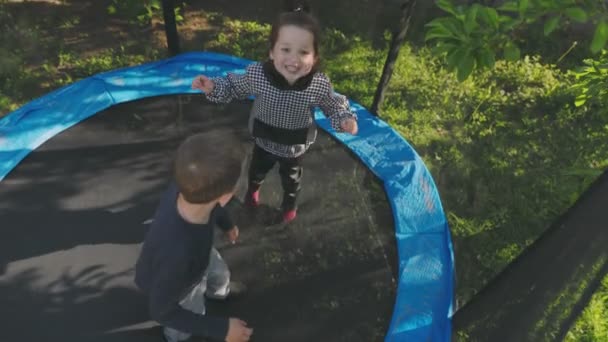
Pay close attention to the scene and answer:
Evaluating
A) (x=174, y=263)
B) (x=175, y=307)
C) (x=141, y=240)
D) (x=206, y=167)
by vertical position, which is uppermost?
(x=206, y=167)

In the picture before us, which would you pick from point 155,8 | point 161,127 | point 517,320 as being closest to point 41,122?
point 161,127

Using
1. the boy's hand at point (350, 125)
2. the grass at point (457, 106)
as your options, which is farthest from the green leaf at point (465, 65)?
the grass at point (457, 106)

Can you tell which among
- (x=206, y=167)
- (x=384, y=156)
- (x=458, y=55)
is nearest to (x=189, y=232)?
(x=206, y=167)

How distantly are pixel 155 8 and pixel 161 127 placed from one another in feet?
4.52

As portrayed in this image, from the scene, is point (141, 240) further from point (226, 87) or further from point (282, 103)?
point (282, 103)

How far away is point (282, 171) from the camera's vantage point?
2.36m

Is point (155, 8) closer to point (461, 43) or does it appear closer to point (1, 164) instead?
point (1, 164)

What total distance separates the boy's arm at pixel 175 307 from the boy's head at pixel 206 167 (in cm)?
21

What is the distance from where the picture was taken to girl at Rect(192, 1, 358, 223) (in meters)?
1.83

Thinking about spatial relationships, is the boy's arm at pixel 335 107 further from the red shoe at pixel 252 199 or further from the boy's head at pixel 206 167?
the boy's head at pixel 206 167

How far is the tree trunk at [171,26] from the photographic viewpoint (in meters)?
3.07

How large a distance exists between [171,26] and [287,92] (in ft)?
4.94

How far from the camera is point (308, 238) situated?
252 centimetres

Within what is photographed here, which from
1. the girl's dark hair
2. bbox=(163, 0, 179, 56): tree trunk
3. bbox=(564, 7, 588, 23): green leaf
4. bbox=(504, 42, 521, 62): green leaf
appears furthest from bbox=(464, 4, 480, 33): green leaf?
bbox=(163, 0, 179, 56): tree trunk
